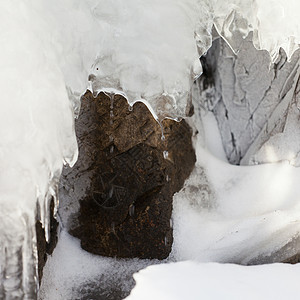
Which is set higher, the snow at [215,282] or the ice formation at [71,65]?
the ice formation at [71,65]

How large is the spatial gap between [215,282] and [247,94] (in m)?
1.12

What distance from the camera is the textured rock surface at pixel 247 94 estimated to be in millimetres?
2428

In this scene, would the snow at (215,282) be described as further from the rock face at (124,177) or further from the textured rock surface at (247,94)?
the textured rock surface at (247,94)

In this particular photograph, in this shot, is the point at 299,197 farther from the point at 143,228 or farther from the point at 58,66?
the point at 58,66

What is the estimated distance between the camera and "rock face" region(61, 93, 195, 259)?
2.21 m

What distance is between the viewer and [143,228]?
232 cm

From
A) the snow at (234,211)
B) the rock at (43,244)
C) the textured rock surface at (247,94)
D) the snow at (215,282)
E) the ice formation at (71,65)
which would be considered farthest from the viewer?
Answer: the textured rock surface at (247,94)

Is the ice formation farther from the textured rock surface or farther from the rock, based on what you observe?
the textured rock surface

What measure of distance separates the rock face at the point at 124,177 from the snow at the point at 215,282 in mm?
460

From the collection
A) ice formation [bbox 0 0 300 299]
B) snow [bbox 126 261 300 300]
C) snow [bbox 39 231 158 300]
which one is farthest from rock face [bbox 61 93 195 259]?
snow [bbox 126 261 300 300]

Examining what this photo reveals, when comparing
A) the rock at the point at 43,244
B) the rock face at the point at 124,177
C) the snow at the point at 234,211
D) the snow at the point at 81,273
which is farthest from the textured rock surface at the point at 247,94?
the rock at the point at 43,244

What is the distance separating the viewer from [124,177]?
2.30 m

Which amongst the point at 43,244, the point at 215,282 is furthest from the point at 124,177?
the point at 215,282

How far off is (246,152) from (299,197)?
16.9 inches
